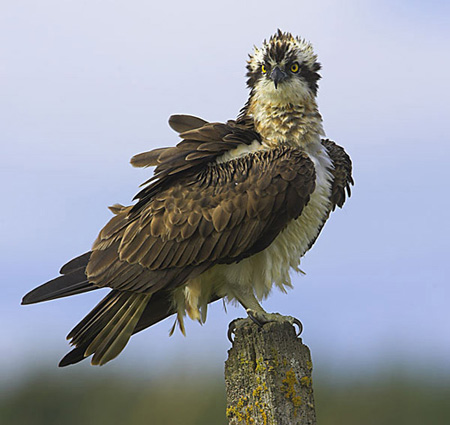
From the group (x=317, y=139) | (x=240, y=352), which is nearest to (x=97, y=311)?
(x=240, y=352)

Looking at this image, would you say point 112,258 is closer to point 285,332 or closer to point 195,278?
point 195,278

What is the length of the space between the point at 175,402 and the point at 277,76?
6.07 m

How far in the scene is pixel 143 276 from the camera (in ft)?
20.2

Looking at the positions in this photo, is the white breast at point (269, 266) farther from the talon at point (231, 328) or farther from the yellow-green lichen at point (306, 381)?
the yellow-green lichen at point (306, 381)

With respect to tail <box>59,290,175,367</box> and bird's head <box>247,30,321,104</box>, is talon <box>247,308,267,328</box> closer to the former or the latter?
tail <box>59,290,175,367</box>

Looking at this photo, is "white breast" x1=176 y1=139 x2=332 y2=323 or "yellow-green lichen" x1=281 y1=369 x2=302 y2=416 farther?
"white breast" x1=176 y1=139 x2=332 y2=323

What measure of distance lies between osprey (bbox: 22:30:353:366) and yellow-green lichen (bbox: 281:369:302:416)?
97 cm

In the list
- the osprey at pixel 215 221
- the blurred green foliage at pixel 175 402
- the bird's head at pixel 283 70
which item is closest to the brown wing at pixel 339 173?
the osprey at pixel 215 221

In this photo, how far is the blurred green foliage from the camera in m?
11.1

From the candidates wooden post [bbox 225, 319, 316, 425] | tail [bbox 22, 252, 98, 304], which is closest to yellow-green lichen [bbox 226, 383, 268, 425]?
wooden post [bbox 225, 319, 316, 425]

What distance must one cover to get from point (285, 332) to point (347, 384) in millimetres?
6947

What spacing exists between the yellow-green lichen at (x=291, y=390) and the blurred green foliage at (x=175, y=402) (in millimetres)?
6033

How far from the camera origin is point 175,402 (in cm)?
1122

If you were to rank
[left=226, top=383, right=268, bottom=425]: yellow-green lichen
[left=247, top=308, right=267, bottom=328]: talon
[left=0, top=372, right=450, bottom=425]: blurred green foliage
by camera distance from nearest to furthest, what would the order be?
[left=226, top=383, right=268, bottom=425]: yellow-green lichen < [left=247, top=308, right=267, bottom=328]: talon < [left=0, top=372, right=450, bottom=425]: blurred green foliage
